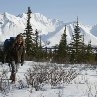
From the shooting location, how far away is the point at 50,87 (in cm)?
1018

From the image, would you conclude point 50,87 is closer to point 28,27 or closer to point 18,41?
point 18,41

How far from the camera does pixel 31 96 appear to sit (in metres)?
8.83

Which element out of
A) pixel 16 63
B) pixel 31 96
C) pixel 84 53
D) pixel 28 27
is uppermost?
pixel 28 27

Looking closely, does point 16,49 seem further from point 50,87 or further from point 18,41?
point 50,87

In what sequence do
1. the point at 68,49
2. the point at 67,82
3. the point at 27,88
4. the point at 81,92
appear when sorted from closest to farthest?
the point at 81,92 < the point at 27,88 < the point at 67,82 < the point at 68,49

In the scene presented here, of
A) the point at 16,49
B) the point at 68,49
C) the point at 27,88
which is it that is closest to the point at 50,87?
the point at 27,88

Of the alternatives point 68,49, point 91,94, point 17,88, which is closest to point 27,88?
point 17,88

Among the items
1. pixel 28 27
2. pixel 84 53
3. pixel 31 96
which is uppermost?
pixel 28 27

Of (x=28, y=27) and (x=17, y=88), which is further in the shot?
(x=28, y=27)

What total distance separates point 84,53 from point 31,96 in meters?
42.8

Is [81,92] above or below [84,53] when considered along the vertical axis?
below

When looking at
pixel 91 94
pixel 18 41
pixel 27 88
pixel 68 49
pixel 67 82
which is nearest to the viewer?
pixel 91 94

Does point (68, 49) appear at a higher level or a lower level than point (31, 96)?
higher

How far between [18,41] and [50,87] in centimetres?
263
